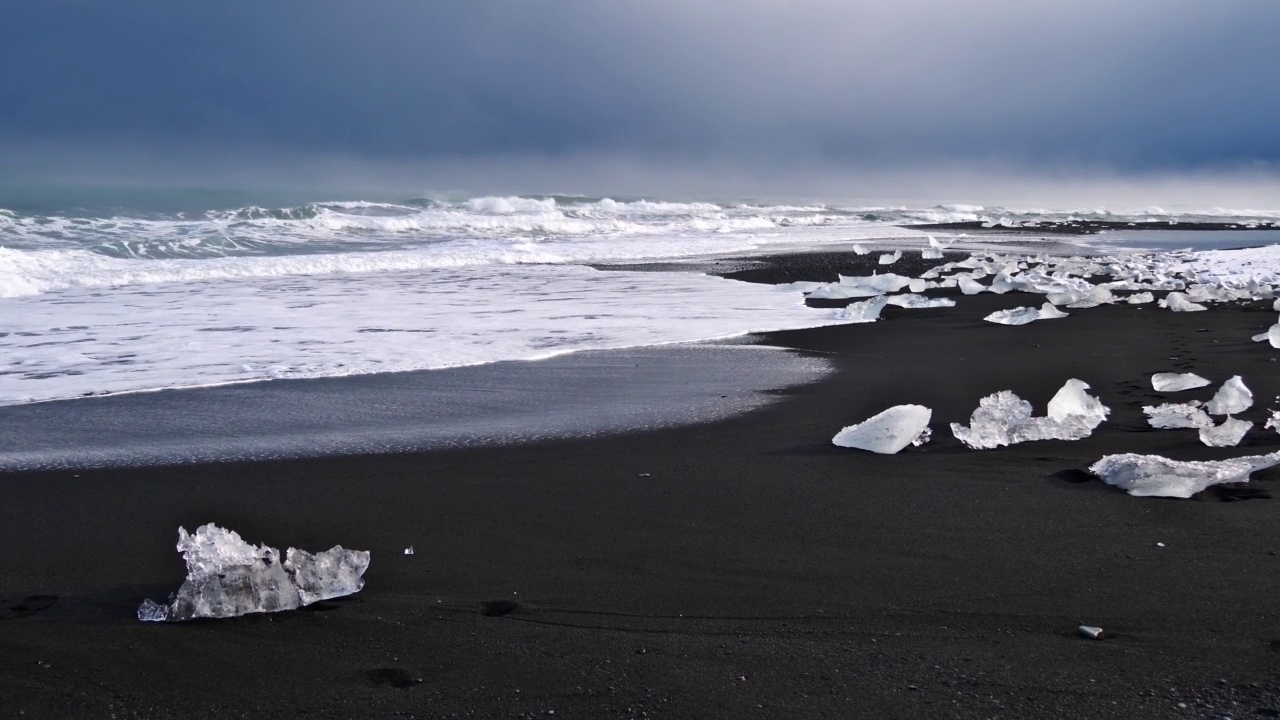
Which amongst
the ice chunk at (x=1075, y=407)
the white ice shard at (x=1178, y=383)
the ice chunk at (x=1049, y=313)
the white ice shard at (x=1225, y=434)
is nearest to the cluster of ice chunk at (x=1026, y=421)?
the ice chunk at (x=1075, y=407)

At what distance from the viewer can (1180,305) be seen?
29.4 ft

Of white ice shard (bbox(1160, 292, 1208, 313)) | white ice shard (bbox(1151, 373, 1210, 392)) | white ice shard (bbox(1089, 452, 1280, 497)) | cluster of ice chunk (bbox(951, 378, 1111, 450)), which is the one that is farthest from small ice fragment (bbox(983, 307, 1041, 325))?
white ice shard (bbox(1089, 452, 1280, 497))

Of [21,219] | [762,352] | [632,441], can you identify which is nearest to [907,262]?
[762,352]

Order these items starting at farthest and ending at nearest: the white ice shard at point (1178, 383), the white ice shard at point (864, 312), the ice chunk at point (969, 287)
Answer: the ice chunk at point (969, 287)
the white ice shard at point (864, 312)
the white ice shard at point (1178, 383)

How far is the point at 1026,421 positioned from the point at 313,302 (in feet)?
27.0

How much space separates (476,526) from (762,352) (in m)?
4.09

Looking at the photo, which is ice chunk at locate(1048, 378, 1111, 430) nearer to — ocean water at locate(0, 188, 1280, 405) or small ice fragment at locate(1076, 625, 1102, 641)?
small ice fragment at locate(1076, 625, 1102, 641)

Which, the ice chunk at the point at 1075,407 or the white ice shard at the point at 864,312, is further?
the white ice shard at the point at 864,312

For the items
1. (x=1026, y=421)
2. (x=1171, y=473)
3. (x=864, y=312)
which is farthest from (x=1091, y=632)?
(x=864, y=312)

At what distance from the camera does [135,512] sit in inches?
131

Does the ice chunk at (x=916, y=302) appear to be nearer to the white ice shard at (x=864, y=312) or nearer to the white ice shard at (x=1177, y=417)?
the white ice shard at (x=864, y=312)

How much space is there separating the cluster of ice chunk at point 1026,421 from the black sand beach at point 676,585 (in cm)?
8

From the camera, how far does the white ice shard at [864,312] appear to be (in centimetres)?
870

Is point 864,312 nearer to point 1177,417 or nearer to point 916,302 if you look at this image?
point 916,302
